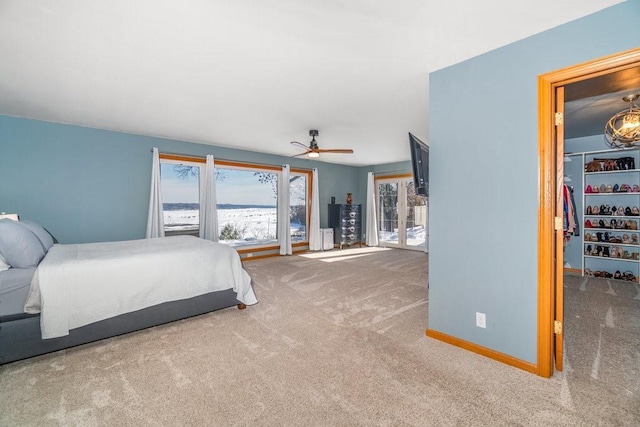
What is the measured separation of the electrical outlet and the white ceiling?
2150 mm

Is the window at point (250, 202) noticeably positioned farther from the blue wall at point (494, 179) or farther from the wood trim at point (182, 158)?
the blue wall at point (494, 179)

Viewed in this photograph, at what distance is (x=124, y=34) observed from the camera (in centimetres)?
206

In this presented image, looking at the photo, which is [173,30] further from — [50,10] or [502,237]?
[502,237]

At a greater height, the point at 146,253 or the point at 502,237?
the point at 502,237

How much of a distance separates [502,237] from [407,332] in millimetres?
Result: 1236

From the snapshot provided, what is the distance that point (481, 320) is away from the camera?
90.1 inches

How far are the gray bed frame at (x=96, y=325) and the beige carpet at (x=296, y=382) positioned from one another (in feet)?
0.28

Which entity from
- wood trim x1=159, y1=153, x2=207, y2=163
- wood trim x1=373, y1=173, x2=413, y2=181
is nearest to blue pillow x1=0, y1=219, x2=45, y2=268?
wood trim x1=159, y1=153, x2=207, y2=163

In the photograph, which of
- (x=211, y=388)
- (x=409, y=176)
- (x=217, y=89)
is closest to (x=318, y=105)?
(x=217, y=89)

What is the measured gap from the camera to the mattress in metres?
2.14

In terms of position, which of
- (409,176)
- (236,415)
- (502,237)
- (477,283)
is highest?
(409,176)

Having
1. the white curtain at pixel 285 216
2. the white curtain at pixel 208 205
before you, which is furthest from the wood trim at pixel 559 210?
the white curtain at pixel 285 216

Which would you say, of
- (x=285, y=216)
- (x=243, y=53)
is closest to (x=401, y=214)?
(x=285, y=216)

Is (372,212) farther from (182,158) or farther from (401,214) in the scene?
(182,158)
